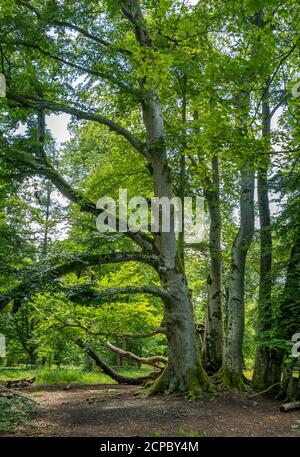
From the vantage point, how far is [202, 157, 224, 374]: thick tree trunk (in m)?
11.7

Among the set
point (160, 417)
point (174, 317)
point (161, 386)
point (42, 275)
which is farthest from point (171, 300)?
point (42, 275)

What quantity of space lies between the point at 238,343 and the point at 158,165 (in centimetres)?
516

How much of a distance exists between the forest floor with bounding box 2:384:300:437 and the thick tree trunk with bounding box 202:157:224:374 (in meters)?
2.13

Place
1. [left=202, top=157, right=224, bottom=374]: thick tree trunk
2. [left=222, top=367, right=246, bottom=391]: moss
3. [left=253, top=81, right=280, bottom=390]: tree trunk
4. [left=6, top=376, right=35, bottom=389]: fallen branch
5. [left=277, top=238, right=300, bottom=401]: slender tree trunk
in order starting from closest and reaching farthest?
1. [left=277, top=238, right=300, bottom=401]: slender tree trunk
2. [left=253, top=81, right=280, bottom=390]: tree trunk
3. [left=222, top=367, right=246, bottom=391]: moss
4. [left=202, top=157, right=224, bottom=374]: thick tree trunk
5. [left=6, top=376, right=35, bottom=389]: fallen branch

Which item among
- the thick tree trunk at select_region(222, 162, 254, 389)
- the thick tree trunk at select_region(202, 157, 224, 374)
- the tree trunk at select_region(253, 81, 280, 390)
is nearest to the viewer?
the tree trunk at select_region(253, 81, 280, 390)

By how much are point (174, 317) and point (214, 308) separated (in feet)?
8.54

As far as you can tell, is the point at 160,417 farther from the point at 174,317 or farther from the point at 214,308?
the point at 214,308

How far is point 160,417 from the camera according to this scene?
6.97m

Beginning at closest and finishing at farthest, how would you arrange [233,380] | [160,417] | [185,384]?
[160,417]
[185,384]
[233,380]

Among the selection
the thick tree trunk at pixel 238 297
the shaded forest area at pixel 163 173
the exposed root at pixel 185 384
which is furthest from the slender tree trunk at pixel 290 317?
the exposed root at pixel 185 384

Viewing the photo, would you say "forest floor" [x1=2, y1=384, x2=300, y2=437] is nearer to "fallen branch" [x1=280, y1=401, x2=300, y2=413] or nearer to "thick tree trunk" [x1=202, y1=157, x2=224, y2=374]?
"fallen branch" [x1=280, y1=401, x2=300, y2=413]

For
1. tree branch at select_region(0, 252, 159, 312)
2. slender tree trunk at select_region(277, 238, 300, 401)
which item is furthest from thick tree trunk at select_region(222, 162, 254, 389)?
tree branch at select_region(0, 252, 159, 312)

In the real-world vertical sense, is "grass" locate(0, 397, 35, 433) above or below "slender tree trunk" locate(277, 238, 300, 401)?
below

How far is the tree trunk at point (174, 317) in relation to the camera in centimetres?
962
